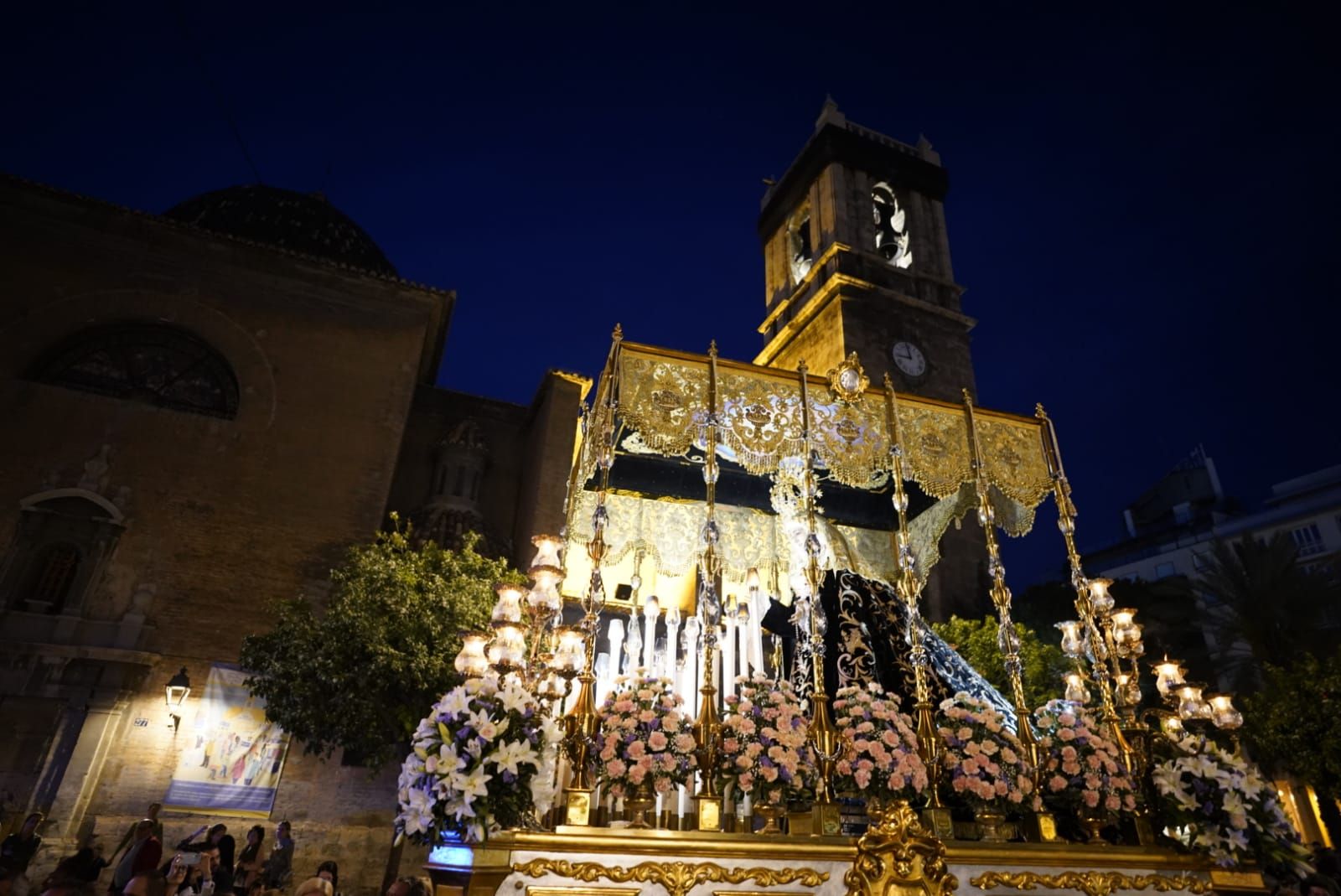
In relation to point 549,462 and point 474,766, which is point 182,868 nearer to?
point 474,766

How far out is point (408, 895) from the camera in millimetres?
5566

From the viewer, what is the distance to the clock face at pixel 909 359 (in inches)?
931

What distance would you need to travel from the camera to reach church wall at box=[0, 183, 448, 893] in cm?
1306

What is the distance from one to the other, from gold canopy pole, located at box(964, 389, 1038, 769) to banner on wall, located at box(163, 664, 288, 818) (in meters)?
12.7

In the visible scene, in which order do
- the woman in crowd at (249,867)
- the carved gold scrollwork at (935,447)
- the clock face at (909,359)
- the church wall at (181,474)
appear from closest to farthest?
1. the carved gold scrollwork at (935,447)
2. the woman in crowd at (249,867)
3. the church wall at (181,474)
4. the clock face at (909,359)

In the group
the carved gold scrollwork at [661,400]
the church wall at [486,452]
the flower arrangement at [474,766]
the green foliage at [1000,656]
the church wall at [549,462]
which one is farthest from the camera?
the church wall at [486,452]

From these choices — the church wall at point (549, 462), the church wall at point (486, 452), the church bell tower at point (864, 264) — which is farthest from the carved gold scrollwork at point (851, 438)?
the church bell tower at point (864, 264)

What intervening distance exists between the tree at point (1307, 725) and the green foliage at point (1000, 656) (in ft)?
11.0

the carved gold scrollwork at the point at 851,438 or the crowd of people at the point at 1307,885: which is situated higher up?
the carved gold scrollwork at the point at 851,438

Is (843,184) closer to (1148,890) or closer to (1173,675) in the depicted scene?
(1173,675)

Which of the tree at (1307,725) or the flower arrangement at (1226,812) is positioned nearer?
the flower arrangement at (1226,812)

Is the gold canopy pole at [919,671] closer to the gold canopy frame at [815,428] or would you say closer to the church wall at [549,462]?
the gold canopy frame at [815,428]

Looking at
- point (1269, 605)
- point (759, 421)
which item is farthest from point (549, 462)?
point (1269, 605)

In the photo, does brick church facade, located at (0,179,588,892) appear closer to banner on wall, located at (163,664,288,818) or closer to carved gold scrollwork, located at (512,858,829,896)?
banner on wall, located at (163,664,288,818)
